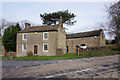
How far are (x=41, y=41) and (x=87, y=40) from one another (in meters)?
13.5

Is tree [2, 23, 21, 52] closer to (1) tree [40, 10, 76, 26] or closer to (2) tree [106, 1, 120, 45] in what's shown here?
(1) tree [40, 10, 76, 26]

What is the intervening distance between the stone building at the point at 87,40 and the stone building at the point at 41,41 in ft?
21.3

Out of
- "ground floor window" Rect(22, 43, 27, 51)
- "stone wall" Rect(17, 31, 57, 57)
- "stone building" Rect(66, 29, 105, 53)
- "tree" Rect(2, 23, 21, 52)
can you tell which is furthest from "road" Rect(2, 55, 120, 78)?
"tree" Rect(2, 23, 21, 52)

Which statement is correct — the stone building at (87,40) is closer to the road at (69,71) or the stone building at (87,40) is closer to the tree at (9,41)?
the tree at (9,41)

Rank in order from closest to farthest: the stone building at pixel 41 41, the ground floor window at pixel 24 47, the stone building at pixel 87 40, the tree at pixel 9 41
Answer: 1. the stone building at pixel 41 41
2. the ground floor window at pixel 24 47
3. the stone building at pixel 87 40
4. the tree at pixel 9 41

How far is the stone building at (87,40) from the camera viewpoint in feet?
101

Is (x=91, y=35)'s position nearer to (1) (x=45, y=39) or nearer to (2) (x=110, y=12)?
(2) (x=110, y=12)

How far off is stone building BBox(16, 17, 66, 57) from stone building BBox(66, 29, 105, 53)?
6.48 m

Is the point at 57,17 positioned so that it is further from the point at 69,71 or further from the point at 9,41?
the point at 69,71

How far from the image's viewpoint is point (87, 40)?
32.6 metres

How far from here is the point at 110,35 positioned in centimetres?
3020

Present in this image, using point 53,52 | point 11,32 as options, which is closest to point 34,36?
point 53,52

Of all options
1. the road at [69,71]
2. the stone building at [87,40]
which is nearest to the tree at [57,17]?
the stone building at [87,40]

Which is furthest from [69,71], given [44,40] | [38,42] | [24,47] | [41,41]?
[24,47]
